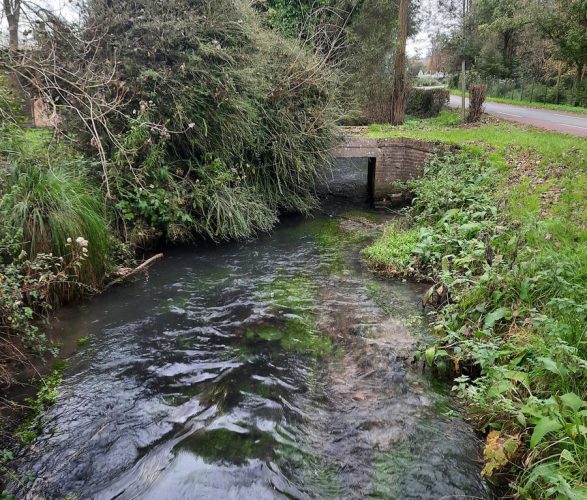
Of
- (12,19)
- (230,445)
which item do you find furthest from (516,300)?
(12,19)

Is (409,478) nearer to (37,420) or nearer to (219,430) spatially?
(219,430)

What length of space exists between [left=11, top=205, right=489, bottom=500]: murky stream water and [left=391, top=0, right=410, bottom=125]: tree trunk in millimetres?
A: 12823

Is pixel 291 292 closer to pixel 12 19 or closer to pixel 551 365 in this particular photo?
pixel 551 365

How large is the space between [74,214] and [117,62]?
3412mm

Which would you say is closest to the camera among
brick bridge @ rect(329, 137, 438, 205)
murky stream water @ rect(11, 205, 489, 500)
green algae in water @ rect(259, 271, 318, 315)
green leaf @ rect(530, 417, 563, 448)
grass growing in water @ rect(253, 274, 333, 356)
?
green leaf @ rect(530, 417, 563, 448)

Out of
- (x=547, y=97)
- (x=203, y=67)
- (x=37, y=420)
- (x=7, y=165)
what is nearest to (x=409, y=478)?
(x=37, y=420)

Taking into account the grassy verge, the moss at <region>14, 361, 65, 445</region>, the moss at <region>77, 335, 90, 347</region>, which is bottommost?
the moss at <region>14, 361, 65, 445</region>

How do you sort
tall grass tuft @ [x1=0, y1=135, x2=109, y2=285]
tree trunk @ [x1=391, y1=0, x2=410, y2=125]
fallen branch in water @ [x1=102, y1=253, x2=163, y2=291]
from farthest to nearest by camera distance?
tree trunk @ [x1=391, y1=0, x2=410, y2=125], fallen branch in water @ [x1=102, y1=253, x2=163, y2=291], tall grass tuft @ [x1=0, y1=135, x2=109, y2=285]

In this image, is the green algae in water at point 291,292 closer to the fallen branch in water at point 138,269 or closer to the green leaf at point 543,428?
the fallen branch in water at point 138,269

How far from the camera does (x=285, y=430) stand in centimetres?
392

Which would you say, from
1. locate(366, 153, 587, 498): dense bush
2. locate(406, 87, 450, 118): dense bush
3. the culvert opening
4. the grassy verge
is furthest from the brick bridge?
the grassy verge

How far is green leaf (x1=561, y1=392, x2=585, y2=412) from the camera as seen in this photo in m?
3.24

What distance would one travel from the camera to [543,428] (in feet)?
10.3

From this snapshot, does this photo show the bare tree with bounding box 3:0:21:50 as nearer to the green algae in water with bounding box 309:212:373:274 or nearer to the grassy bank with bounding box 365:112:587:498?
the green algae in water with bounding box 309:212:373:274
